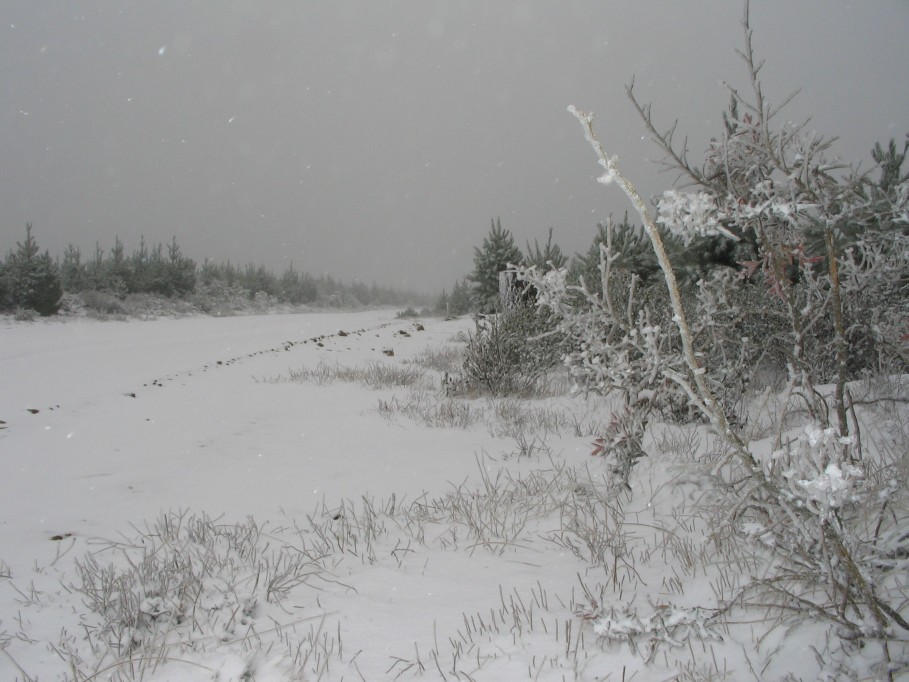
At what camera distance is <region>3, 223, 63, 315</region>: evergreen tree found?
14.6 m

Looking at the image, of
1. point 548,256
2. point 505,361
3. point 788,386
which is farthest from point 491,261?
point 788,386

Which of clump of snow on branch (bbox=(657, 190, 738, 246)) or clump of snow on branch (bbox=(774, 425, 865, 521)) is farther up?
A: clump of snow on branch (bbox=(657, 190, 738, 246))

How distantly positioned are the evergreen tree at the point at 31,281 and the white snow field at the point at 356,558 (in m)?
13.6

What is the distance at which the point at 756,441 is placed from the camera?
3.17 meters

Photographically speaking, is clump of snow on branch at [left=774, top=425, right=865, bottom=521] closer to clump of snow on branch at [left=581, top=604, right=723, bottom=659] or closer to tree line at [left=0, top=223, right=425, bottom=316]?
clump of snow on branch at [left=581, top=604, right=723, bottom=659]

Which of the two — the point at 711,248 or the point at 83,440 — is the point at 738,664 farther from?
the point at 711,248

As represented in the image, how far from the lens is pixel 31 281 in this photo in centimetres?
1485

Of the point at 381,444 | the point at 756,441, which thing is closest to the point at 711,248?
the point at 756,441

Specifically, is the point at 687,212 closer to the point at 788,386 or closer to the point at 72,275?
the point at 788,386

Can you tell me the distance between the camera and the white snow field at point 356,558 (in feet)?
4.53

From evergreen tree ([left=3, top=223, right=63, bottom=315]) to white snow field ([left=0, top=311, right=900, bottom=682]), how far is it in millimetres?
13581

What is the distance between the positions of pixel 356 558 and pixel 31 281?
57.6 ft

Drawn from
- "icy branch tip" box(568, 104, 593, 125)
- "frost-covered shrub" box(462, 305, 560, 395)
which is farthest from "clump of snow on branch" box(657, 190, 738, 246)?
"frost-covered shrub" box(462, 305, 560, 395)

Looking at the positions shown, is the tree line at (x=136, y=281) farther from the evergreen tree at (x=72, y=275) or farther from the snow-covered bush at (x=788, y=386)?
the snow-covered bush at (x=788, y=386)
